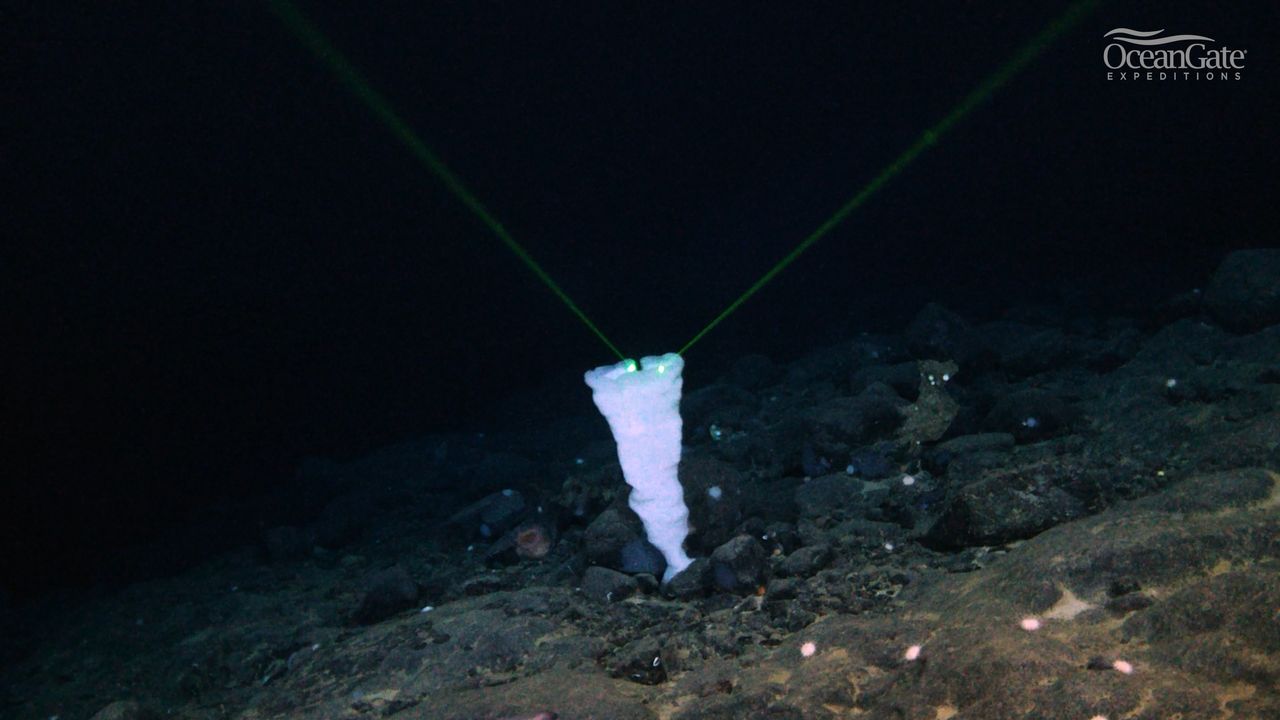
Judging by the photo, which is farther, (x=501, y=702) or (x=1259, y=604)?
(x=501, y=702)

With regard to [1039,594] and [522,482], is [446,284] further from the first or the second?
[1039,594]

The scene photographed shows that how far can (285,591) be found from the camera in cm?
671

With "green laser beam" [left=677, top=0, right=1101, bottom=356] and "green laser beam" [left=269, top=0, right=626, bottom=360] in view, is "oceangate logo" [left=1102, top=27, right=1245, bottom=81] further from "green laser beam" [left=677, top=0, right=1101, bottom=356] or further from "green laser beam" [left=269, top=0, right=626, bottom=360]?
"green laser beam" [left=269, top=0, right=626, bottom=360]

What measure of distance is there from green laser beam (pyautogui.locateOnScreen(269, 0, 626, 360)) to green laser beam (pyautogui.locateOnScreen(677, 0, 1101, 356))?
593 centimetres

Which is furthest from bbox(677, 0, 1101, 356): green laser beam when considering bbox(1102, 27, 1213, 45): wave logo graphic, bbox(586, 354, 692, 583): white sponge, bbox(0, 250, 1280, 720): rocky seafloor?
bbox(586, 354, 692, 583): white sponge

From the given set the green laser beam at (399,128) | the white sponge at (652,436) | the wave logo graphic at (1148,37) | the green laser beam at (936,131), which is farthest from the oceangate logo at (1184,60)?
the white sponge at (652,436)

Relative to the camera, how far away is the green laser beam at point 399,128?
16.8 meters

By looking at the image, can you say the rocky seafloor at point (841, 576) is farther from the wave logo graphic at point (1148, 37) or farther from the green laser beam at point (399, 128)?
the wave logo graphic at point (1148, 37)

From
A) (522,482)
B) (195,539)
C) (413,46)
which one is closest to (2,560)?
(195,539)

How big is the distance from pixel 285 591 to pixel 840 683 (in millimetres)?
6207

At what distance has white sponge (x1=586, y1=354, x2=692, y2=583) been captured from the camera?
14.8ft

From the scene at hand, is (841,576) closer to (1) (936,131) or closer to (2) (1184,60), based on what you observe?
(2) (1184,60)

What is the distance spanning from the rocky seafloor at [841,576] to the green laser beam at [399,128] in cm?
983

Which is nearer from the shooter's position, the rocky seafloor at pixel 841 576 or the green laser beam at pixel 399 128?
the rocky seafloor at pixel 841 576
